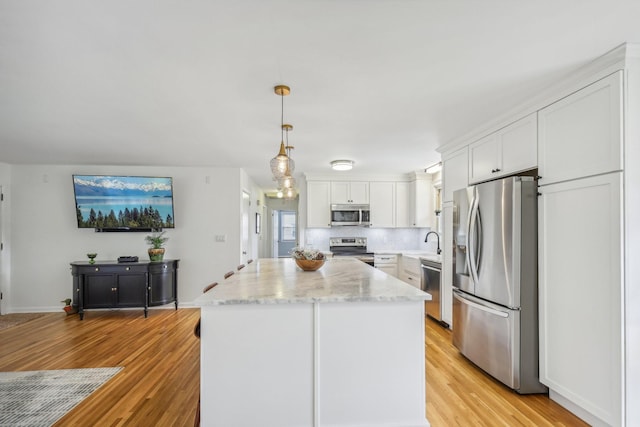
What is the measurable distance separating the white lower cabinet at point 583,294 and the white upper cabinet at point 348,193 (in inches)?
141

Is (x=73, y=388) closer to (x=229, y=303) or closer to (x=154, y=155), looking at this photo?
(x=229, y=303)

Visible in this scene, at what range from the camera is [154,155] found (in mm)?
4453

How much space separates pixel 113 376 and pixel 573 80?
13.9 feet

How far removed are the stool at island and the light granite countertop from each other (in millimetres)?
2627

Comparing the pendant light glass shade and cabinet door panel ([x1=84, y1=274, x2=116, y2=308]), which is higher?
the pendant light glass shade

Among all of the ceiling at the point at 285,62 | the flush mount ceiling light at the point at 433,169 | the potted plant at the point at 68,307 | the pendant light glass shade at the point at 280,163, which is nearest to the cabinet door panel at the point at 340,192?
the flush mount ceiling light at the point at 433,169

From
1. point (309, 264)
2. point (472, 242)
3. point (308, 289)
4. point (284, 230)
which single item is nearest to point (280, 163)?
point (309, 264)

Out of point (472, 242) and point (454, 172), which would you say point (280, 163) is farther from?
point (454, 172)

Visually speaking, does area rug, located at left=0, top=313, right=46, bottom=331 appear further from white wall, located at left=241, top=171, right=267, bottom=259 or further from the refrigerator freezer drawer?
the refrigerator freezer drawer

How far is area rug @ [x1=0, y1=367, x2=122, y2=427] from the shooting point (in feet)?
7.20

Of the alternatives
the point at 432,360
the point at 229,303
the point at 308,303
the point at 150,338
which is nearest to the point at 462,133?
the point at 432,360

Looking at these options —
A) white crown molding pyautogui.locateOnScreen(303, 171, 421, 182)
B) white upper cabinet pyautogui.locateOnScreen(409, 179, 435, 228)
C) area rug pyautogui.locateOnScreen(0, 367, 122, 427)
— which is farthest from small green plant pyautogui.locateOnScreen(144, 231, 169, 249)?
white upper cabinet pyautogui.locateOnScreen(409, 179, 435, 228)

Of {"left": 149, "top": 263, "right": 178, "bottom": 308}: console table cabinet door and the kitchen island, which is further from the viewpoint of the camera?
{"left": 149, "top": 263, "right": 178, "bottom": 308}: console table cabinet door

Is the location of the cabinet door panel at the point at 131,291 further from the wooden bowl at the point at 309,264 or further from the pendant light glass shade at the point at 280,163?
the pendant light glass shade at the point at 280,163
